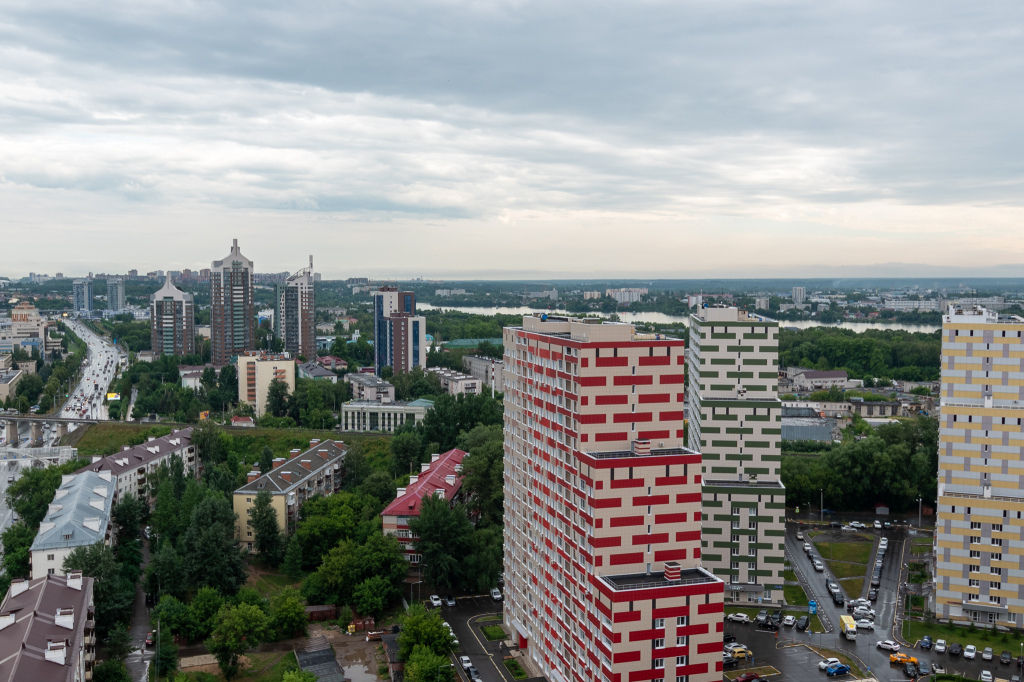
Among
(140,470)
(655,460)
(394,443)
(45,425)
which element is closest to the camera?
(655,460)

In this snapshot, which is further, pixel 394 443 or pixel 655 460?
pixel 394 443

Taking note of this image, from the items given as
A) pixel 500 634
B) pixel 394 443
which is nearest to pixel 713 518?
pixel 500 634

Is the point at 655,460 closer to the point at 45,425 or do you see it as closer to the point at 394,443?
the point at 394,443

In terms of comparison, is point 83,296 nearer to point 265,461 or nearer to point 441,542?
point 265,461

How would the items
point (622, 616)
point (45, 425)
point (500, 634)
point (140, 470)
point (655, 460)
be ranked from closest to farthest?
point (622, 616) → point (655, 460) → point (500, 634) → point (140, 470) → point (45, 425)

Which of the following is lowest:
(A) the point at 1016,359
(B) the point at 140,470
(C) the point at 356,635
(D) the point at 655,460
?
(C) the point at 356,635

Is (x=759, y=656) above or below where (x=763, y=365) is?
below
